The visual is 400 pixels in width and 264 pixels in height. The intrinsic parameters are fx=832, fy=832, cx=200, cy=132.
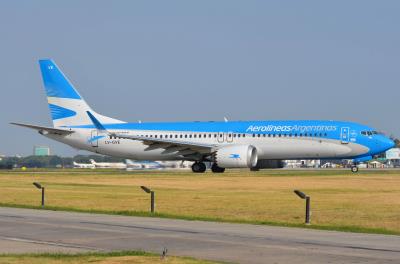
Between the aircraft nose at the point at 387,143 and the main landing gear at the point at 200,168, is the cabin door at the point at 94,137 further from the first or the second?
the aircraft nose at the point at 387,143

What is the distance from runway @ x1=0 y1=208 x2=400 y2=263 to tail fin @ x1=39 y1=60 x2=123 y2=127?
47.2 metres

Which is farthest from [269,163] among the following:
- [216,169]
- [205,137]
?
[205,137]

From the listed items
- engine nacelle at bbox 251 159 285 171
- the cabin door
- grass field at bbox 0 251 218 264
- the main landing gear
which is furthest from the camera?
the cabin door

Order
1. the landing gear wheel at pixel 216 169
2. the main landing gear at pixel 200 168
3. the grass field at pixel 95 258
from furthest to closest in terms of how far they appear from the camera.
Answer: the main landing gear at pixel 200 168
the landing gear wheel at pixel 216 169
the grass field at pixel 95 258

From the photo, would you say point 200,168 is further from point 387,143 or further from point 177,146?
point 387,143

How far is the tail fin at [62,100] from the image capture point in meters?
75.1

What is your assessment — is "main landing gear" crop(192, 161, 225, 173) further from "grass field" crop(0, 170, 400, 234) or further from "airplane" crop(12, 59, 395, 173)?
"grass field" crop(0, 170, 400, 234)

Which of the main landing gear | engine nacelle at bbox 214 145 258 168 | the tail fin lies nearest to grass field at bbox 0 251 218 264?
engine nacelle at bbox 214 145 258 168

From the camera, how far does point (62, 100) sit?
75.8m

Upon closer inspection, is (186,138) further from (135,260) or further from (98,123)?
(135,260)

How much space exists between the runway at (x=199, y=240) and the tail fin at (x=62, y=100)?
47220 mm

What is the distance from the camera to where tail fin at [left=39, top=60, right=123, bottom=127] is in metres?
75.1

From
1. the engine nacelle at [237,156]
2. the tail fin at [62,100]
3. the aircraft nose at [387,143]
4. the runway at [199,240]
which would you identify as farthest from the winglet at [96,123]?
the runway at [199,240]

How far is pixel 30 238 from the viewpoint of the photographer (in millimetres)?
21594
